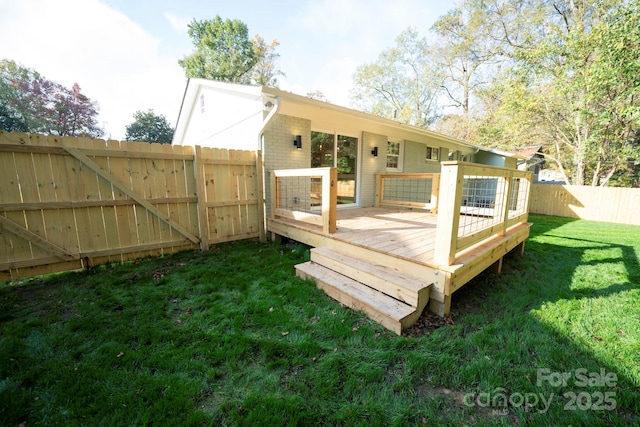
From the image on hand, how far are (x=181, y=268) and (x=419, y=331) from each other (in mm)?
3484

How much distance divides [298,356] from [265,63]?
1050 inches

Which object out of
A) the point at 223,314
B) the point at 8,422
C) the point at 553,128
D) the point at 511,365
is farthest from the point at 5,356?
the point at 553,128

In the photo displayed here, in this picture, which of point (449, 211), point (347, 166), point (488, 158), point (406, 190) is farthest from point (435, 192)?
point (488, 158)

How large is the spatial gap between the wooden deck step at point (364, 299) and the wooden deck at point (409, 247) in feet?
0.18

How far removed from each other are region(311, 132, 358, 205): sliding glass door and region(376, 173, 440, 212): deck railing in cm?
88

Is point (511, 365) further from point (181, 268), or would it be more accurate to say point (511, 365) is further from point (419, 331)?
point (181, 268)

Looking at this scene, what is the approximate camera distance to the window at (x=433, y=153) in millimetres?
10344

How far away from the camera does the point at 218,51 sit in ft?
72.3

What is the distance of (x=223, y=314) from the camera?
2654mm

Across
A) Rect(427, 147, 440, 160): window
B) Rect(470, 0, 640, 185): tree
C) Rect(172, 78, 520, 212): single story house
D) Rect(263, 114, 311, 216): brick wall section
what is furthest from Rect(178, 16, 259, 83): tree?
Rect(263, 114, 311, 216): brick wall section

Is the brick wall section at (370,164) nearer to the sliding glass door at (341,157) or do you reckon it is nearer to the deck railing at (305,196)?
the sliding glass door at (341,157)

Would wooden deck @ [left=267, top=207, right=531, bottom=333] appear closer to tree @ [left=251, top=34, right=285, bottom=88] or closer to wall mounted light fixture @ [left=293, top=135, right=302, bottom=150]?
wall mounted light fixture @ [left=293, top=135, right=302, bottom=150]

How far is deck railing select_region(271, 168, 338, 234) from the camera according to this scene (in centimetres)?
381

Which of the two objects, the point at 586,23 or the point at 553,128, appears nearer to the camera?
the point at 586,23
